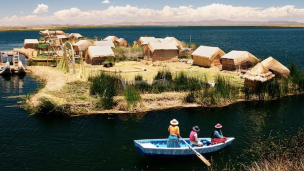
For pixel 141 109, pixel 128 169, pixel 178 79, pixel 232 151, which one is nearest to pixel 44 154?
pixel 128 169

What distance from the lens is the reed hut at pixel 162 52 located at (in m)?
32.0

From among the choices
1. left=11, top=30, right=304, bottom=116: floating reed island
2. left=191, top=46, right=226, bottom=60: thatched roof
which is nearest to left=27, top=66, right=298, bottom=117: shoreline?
left=11, top=30, right=304, bottom=116: floating reed island

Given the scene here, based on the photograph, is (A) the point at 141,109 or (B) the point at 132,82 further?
(B) the point at 132,82

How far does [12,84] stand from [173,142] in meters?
18.3

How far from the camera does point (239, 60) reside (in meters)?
25.4

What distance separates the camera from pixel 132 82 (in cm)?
1920

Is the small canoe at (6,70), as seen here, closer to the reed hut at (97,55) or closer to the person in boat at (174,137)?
the reed hut at (97,55)

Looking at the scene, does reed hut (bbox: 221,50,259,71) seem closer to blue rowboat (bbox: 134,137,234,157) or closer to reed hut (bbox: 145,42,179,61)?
reed hut (bbox: 145,42,179,61)

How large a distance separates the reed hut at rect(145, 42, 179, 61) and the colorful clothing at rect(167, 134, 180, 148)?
70.7 feet

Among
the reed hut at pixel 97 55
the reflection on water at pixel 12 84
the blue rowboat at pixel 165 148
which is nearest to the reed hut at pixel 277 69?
the blue rowboat at pixel 165 148

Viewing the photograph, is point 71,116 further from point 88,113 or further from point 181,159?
point 181,159

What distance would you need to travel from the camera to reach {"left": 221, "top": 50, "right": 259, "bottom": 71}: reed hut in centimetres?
2527

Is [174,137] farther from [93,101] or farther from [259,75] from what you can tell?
[259,75]

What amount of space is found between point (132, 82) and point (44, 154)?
29.0ft
